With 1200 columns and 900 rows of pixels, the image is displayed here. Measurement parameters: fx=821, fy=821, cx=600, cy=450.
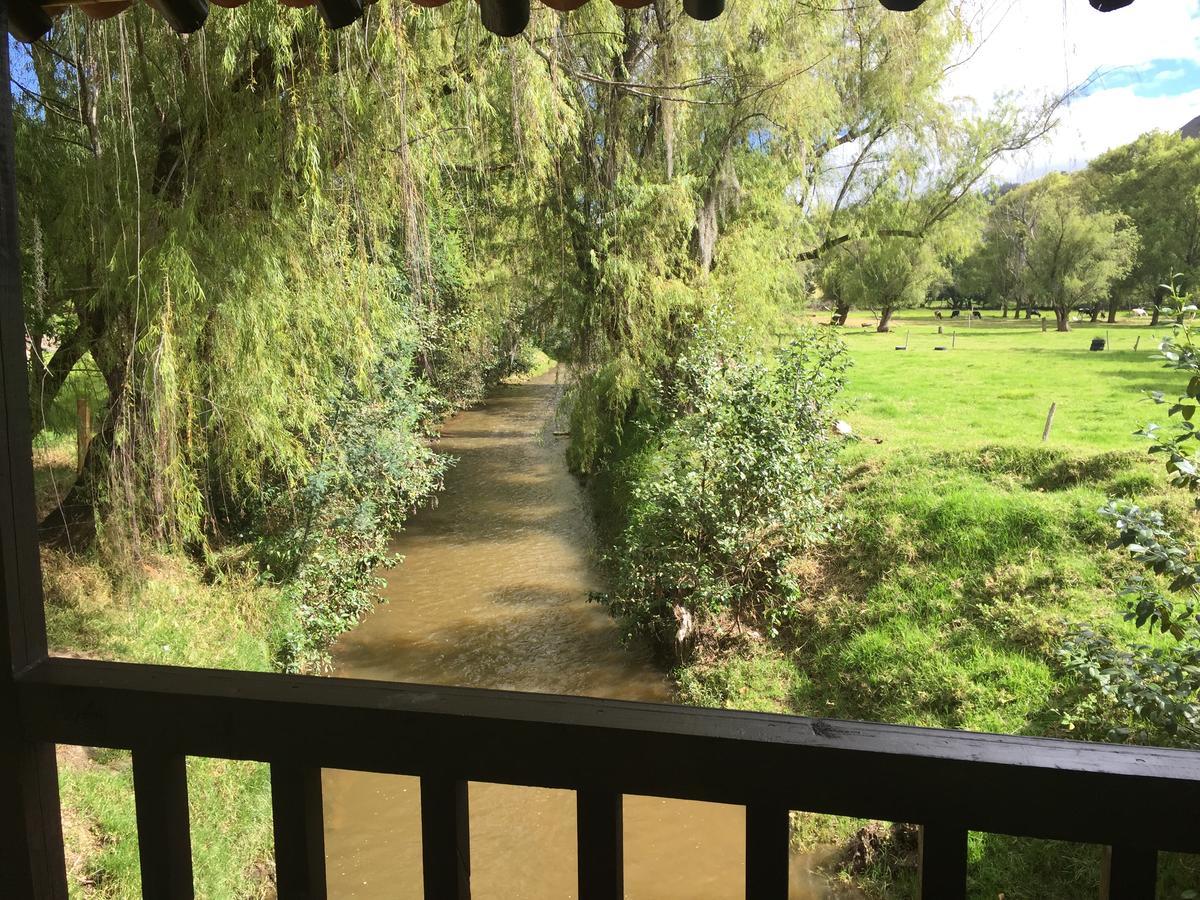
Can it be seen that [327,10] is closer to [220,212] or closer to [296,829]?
[296,829]

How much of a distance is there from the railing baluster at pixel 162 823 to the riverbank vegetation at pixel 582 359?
2.37m

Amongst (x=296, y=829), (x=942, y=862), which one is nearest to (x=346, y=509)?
(x=296, y=829)

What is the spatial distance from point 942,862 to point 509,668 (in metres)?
6.70

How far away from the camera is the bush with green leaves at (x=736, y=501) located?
6688 millimetres

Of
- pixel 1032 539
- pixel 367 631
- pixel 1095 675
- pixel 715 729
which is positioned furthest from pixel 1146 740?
pixel 367 631

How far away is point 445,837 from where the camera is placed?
0.99 metres

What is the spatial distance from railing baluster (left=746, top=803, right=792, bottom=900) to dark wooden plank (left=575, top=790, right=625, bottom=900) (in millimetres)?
149

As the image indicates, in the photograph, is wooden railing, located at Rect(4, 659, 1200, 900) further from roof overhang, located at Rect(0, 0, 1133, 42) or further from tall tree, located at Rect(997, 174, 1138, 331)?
tall tree, located at Rect(997, 174, 1138, 331)

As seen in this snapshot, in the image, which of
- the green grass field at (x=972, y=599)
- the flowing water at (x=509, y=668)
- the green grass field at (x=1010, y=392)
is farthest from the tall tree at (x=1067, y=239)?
the flowing water at (x=509, y=668)

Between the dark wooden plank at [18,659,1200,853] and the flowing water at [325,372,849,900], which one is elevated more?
the dark wooden plank at [18,659,1200,853]

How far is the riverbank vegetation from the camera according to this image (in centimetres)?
413

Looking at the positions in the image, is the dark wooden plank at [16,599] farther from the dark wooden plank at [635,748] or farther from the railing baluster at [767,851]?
the railing baluster at [767,851]

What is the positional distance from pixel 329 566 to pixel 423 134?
13.4 ft

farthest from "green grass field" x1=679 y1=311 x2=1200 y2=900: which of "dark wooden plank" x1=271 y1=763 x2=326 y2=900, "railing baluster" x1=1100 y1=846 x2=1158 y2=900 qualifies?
"dark wooden plank" x1=271 y1=763 x2=326 y2=900
